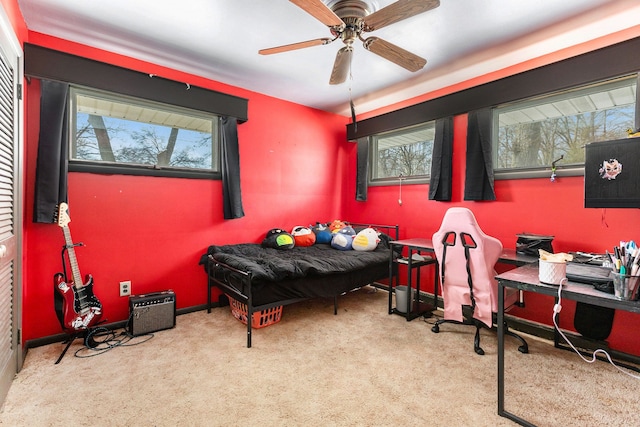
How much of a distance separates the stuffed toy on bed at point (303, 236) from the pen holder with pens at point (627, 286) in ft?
9.31

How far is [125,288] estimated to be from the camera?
9.09 feet

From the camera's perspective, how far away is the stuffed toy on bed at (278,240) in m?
3.46

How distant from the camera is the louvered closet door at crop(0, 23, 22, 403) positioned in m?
1.70

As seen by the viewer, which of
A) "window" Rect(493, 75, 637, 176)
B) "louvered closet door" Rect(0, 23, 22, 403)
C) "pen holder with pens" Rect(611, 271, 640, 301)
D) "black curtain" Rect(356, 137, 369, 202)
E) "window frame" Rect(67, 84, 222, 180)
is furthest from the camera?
"black curtain" Rect(356, 137, 369, 202)

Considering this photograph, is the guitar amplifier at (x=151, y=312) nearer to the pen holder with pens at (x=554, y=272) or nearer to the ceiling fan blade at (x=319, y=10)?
the ceiling fan blade at (x=319, y=10)

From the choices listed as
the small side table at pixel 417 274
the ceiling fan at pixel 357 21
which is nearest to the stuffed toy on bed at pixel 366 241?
the small side table at pixel 417 274

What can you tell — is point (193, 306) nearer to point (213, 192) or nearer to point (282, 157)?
point (213, 192)

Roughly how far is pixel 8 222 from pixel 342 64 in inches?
96.3

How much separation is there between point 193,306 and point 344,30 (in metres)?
2.91

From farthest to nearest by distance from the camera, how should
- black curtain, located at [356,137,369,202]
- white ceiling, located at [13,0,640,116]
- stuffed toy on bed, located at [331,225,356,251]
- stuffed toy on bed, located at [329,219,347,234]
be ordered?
black curtain, located at [356,137,369,202]
stuffed toy on bed, located at [329,219,347,234]
stuffed toy on bed, located at [331,225,356,251]
white ceiling, located at [13,0,640,116]

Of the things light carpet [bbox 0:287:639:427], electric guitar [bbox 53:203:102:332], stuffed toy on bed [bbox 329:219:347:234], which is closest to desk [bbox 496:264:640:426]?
light carpet [bbox 0:287:639:427]

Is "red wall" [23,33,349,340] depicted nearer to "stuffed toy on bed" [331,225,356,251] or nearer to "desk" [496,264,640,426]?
"stuffed toy on bed" [331,225,356,251]

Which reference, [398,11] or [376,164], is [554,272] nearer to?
[398,11]

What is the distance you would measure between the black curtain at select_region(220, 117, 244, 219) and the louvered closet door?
5.42 ft
